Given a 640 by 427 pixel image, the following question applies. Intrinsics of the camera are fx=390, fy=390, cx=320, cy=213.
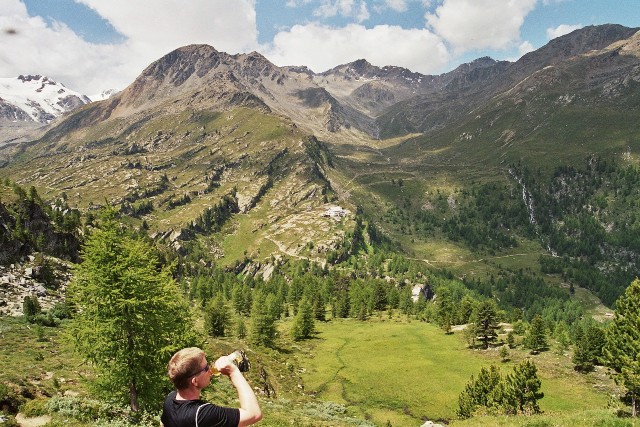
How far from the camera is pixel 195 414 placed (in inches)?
266

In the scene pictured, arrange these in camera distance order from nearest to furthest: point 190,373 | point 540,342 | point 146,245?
1. point 190,373
2. point 146,245
3. point 540,342

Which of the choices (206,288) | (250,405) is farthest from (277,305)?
Answer: (250,405)

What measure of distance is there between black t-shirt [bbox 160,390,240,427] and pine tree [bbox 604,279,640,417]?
3974 centimetres

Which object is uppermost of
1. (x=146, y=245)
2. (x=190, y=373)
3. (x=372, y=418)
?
(x=146, y=245)

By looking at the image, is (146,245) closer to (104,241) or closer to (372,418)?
(104,241)

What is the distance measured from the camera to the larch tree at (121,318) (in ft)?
70.2

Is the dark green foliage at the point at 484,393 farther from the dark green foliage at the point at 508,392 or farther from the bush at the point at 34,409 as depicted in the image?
the bush at the point at 34,409

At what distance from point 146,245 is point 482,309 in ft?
316

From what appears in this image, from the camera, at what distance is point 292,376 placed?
79.1 meters

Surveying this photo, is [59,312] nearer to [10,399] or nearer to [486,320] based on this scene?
[10,399]

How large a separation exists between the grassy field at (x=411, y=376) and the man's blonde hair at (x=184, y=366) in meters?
56.6

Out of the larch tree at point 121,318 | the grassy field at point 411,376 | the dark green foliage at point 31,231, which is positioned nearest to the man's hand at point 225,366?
the larch tree at point 121,318

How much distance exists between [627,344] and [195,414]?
4496 cm

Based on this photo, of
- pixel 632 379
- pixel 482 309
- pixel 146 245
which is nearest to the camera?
pixel 146 245
